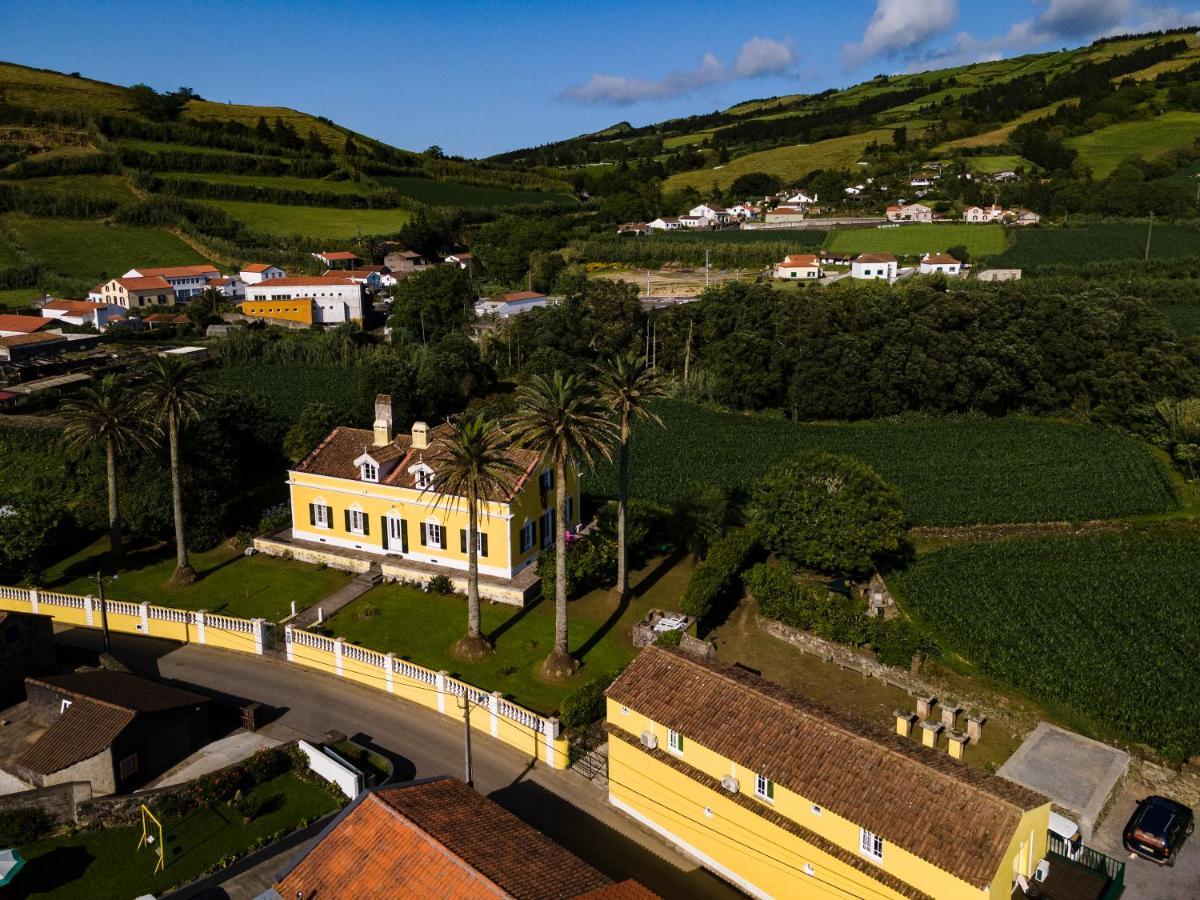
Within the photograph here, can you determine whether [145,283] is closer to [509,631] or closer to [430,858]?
[509,631]

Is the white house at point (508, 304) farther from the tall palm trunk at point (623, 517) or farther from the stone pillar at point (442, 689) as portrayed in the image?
the stone pillar at point (442, 689)

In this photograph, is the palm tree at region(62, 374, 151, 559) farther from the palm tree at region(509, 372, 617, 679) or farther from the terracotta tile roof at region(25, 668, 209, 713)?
the palm tree at region(509, 372, 617, 679)

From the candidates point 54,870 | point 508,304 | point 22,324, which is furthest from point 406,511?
point 22,324

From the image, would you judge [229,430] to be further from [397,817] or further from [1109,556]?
[1109,556]

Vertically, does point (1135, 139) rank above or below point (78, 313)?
above

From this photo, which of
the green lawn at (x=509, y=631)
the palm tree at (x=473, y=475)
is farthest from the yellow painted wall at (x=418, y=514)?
the palm tree at (x=473, y=475)

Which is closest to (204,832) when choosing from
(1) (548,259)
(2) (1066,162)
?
(1) (548,259)
